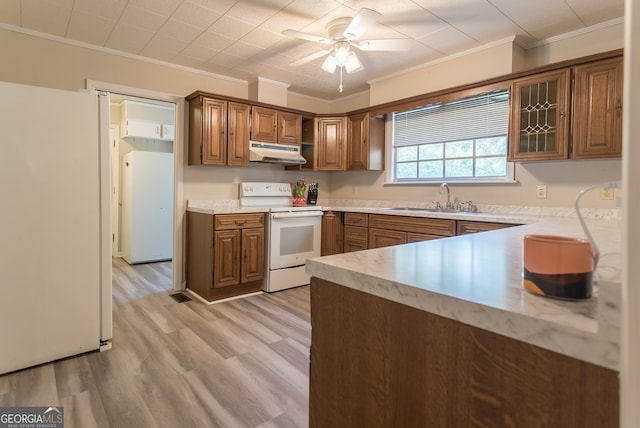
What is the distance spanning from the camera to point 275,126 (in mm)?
4180

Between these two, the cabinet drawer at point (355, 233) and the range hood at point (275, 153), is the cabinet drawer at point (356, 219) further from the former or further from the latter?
the range hood at point (275, 153)

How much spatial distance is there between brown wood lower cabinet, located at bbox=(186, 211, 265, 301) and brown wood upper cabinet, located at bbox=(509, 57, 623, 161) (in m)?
2.63

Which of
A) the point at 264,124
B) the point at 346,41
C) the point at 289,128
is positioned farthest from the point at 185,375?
the point at 289,128

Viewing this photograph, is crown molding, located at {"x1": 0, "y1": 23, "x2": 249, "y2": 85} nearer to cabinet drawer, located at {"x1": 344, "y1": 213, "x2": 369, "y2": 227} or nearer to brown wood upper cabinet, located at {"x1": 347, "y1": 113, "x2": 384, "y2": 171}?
brown wood upper cabinet, located at {"x1": 347, "y1": 113, "x2": 384, "y2": 171}

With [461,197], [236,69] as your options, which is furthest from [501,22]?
[236,69]

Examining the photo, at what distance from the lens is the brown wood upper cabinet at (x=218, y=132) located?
361 cm

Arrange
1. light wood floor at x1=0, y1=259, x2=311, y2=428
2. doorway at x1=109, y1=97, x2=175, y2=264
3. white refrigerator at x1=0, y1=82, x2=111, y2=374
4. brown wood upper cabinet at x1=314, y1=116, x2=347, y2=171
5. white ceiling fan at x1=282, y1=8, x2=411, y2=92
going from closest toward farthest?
light wood floor at x1=0, y1=259, x2=311, y2=428, white refrigerator at x1=0, y1=82, x2=111, y2=374, white ceiling fan at x1=282, y1=8, x2=411, y2=92, brown wood upper cabinet at x1=314, y1=116, x2=347, y2=171, doorway at x1=109, y1=97, x2=175, y2=264

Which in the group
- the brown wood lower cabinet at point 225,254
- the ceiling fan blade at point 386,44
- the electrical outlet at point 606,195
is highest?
the ceiling fan blade at point 386,44

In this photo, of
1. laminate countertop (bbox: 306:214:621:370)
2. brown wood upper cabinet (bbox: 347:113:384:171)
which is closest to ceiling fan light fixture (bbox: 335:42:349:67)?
brown wood upper cabinet (bbox: 347:113:384:171)

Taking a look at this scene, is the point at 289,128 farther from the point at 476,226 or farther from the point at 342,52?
the point at 476,226

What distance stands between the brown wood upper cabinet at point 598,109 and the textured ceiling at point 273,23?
0.50 metres

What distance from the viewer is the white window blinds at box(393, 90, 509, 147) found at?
3.34 meters

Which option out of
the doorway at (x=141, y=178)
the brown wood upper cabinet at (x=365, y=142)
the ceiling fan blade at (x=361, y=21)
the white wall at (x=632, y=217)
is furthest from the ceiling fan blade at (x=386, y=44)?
the doorway at (x=141, y=178)

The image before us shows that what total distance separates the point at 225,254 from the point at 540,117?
312cm
